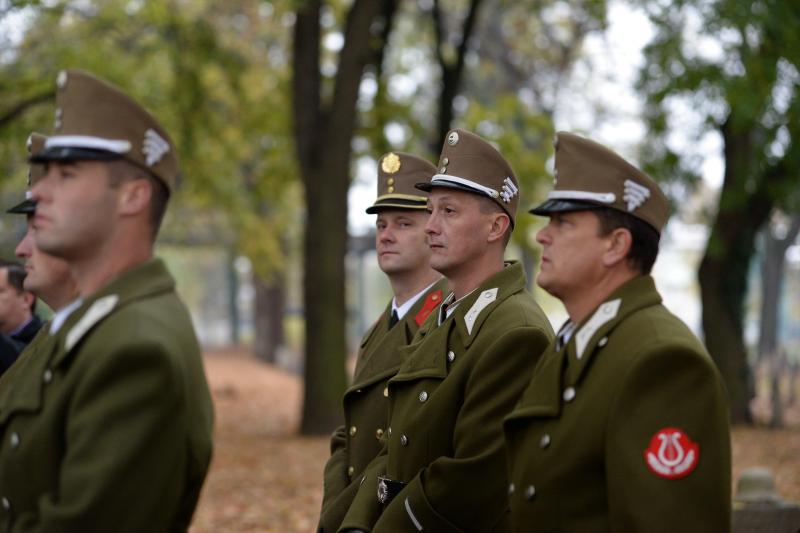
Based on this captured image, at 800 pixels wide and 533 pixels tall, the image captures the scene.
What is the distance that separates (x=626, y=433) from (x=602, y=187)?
79 cm

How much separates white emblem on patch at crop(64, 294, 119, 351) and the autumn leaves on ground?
22.7 ft

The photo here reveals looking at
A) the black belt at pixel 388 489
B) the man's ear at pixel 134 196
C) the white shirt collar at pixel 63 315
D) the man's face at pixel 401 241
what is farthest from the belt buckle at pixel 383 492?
the man's ear at pixel 134 196

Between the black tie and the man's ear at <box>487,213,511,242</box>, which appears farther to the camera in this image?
the black tie

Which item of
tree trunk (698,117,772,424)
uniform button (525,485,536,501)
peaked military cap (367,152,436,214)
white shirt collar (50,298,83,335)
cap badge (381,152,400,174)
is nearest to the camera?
white shirt collar (50,298,83,335)

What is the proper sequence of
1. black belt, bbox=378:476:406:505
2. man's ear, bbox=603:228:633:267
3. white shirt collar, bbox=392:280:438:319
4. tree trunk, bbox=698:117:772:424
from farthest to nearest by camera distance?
tree trunk, bbox=698:117:772:424, white shirt collar, bbox=392:280:438:319, black belt, bbox=378:476:406:505, man's ear, bbox=603:228:633:267

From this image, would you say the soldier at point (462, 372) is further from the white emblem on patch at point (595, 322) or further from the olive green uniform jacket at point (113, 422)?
the olive green uniform jacket at point (113, 422)

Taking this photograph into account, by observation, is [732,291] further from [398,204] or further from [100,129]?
[100,129]

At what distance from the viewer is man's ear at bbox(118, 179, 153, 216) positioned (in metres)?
3.12

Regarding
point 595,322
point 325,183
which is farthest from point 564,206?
point 325,183

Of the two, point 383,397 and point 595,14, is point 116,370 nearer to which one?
→ point 383,397

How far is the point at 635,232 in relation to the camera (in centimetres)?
343

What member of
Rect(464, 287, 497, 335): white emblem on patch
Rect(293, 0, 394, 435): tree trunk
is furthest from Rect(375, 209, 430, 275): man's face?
Rect(293, 0, 394, 435): tree trunk

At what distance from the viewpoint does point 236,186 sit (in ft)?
78.4

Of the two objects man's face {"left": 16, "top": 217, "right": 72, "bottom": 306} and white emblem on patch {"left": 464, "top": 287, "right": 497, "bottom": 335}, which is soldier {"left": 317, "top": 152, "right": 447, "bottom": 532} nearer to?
A: white emblem on patch {"left": 464, "top": 287, "right": 497, "bottom": 335}
